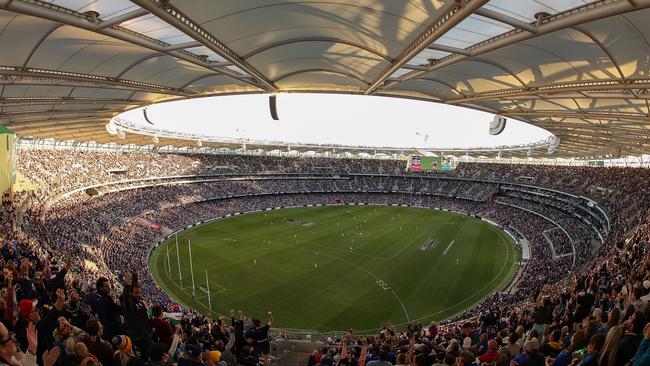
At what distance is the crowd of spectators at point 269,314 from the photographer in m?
5.76

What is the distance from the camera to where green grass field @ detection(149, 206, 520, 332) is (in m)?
26.9

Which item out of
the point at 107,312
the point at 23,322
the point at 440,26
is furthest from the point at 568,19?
the point at 23,322

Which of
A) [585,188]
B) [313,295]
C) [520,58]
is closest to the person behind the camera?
[520,58]

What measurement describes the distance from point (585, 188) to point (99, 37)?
5412cm

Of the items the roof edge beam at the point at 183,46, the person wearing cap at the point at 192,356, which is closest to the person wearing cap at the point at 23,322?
the person wearing cap at the point at 192,356

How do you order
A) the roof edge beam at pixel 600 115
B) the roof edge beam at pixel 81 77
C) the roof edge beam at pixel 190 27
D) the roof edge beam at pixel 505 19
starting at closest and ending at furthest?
the roof edge beam at pixel 190 27 → the roof edge beam at pixel 505 19 → the roof edge beam at pixel 81 77 → the roof edge beam at pixel 600 115

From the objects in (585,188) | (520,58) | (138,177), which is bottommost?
(138,177)

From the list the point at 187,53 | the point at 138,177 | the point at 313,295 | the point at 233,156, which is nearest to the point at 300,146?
the point at 233,156

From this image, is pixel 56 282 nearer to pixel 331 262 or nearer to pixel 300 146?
pixel 331 262

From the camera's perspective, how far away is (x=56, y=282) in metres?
8.62

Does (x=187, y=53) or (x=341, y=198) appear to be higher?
(x=187, y=53)

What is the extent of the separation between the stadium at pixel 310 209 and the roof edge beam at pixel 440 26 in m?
0.06

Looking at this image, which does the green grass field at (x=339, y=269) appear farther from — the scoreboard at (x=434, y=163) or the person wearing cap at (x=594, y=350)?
the person wearing cap at (x=594, y=350)

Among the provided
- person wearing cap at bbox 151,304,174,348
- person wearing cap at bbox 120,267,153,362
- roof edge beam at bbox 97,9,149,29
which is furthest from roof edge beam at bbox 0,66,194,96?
person wearing cap at bbox 151,304,174,348
